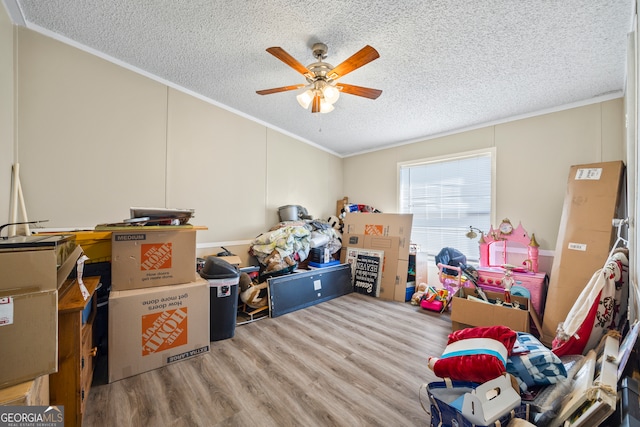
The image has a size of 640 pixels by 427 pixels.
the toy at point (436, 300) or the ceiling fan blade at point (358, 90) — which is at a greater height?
the ceiling fan blade at point (358, 90)

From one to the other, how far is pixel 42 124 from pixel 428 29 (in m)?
3.11

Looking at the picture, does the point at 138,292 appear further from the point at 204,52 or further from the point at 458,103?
the point at 458,103

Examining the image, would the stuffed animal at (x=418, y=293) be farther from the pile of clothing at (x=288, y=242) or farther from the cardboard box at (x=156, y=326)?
the cardboard box at (x=156, y=326)

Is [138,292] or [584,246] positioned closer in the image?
[138,292]

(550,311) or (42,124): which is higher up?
(42,124)

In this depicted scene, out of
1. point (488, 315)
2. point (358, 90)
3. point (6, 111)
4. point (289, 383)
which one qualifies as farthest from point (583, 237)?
point (6, 111)

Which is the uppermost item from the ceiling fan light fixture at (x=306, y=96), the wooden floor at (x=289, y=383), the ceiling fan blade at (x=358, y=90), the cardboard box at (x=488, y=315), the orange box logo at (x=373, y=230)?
the ceiling fan blade at (x=358, y=90)

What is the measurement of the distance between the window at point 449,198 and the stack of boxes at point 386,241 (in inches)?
22.3

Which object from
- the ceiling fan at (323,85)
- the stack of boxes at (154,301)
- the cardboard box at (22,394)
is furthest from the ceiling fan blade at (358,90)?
the cardboard box at (22,394)

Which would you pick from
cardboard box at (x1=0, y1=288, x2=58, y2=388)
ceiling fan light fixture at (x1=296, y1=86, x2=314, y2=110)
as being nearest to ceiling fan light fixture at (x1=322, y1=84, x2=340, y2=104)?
ceiling fan light fixture at (x1=296, y1=86, x2=314, y2=110)

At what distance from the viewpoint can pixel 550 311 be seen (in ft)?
7.59

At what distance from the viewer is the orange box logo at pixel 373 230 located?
375cm

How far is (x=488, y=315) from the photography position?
2.23m

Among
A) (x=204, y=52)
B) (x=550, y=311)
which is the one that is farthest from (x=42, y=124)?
(x=550, y=311)
